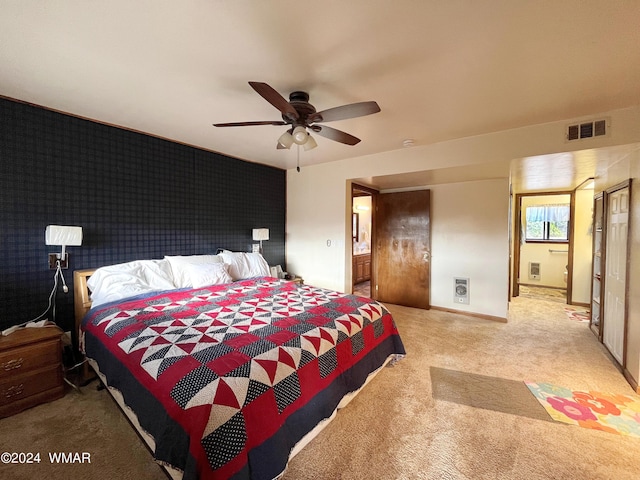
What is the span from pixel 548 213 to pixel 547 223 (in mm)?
237

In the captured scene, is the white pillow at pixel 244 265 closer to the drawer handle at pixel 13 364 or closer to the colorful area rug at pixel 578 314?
the drawer handle at pixel 13 364

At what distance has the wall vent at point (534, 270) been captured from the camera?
6230 mm

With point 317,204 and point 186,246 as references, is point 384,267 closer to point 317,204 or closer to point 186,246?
point 317,204

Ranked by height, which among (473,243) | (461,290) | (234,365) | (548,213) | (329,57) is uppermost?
(329,57)

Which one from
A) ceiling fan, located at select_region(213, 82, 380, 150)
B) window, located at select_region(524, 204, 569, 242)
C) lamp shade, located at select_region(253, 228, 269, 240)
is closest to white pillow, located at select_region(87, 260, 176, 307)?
lamp shade, located at select_region(253, 228, 269, 240)

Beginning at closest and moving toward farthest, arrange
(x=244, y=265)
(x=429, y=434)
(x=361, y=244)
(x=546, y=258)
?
(x=429, y=434) → (x=244, y=265) → (x=546, y=258) → (x=361, y=244)

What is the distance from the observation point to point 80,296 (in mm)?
2535

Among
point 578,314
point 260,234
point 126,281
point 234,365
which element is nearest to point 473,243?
point 578,314

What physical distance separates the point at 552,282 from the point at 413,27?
6980 millimetres

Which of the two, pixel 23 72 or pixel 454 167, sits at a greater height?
pixel 23 72

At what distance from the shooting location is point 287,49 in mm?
1640

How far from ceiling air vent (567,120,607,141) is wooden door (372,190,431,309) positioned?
2.04 m

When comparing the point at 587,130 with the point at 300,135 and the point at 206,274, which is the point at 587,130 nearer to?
the point at 300,135

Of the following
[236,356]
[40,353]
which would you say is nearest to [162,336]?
[236,356]
